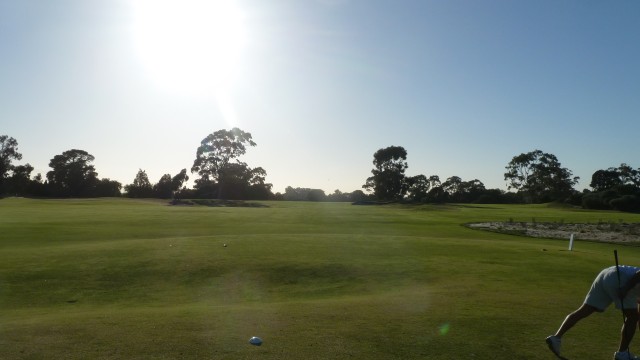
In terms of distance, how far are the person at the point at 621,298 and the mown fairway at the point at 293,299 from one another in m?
0.62

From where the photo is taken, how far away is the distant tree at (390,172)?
476 feet

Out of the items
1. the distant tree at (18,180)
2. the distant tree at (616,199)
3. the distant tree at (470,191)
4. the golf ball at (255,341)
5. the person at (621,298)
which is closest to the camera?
the person at (621,298)

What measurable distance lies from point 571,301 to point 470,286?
332 centimetres

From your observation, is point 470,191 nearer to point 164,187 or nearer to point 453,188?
point 453,188

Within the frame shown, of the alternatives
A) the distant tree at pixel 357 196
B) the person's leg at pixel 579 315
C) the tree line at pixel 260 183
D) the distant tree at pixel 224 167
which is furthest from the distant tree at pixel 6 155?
the person's leg at pixel 579 315

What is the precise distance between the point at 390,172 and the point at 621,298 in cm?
13855

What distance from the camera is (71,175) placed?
420 ft

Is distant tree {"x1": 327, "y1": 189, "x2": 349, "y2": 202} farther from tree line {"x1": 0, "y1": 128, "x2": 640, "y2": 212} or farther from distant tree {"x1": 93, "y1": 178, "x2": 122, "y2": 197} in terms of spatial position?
distant tree {"x1": 93, "y1": 178, "x2": 122, "y2": 197}

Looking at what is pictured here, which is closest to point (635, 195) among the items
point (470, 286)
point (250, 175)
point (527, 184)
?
point (527, 184)

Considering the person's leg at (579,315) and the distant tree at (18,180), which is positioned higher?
the distant tree at (18,180)

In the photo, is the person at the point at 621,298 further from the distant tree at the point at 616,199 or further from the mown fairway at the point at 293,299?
the distant tree at the point at 616,199

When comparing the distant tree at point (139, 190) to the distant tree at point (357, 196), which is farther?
the distant tree at point (357, 196)

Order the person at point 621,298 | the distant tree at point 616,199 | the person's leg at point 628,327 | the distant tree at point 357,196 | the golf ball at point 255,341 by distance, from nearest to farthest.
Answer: the person at point 621,298, the person's leg at point 628,327, the golf ball at point 255,341, the distant tree at point 616,199, the distant tree at point 357,196

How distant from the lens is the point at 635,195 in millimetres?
93000
